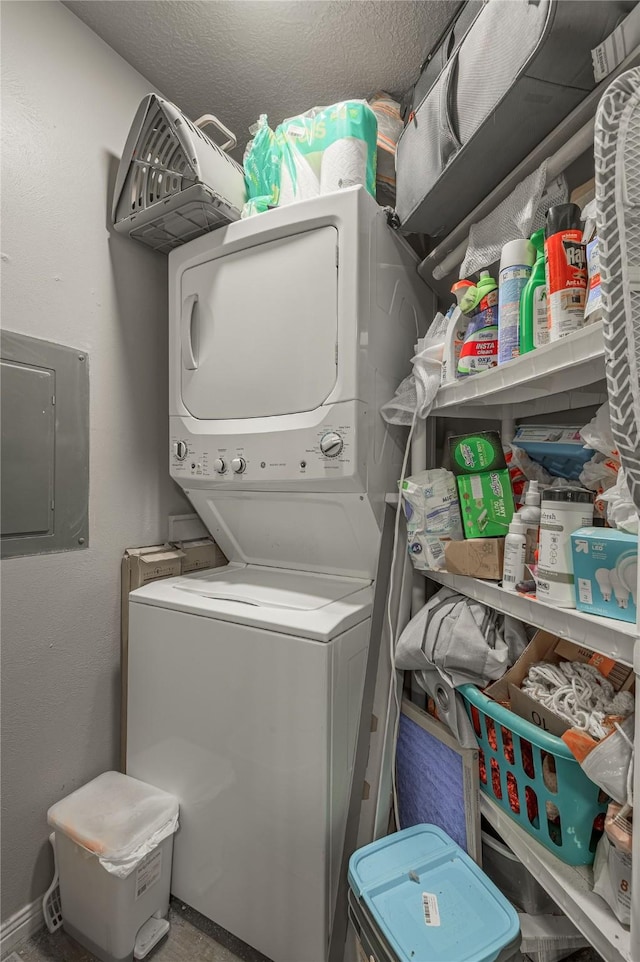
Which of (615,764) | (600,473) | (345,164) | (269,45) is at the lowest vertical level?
(615,764)

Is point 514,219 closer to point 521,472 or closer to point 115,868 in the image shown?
point 521,472

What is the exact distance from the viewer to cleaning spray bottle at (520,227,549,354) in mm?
924

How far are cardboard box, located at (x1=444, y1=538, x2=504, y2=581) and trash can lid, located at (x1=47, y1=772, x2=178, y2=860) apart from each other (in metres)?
1.12

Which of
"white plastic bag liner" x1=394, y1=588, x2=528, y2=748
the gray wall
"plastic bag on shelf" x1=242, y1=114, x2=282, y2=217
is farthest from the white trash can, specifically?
"plastic bag on shelf" x1=242, y1=114, x2=282, y2=217

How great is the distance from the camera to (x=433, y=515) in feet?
4.04

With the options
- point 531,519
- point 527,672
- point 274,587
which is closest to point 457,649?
point 527,672

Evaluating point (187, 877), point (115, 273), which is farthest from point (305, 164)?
point (187, 877)

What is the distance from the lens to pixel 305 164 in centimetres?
141

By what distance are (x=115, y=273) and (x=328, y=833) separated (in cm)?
186

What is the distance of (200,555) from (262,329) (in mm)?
932

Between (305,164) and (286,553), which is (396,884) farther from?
(305,164)

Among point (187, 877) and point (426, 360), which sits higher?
point (426, 360)

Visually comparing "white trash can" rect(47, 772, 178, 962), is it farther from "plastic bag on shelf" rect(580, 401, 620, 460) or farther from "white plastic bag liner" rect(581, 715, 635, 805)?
"plastic bag on shelf" rect(580, 401, 620, 460)

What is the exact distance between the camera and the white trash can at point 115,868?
3.81ft
